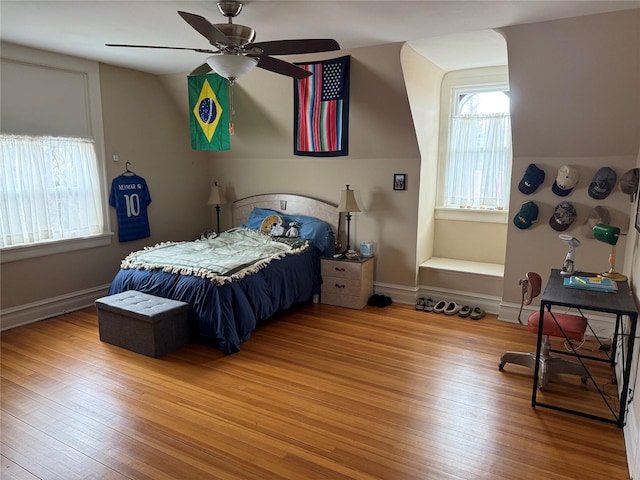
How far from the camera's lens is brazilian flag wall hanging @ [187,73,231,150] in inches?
179

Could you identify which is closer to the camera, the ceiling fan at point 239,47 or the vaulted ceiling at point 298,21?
the ceiling fan at point 239,47

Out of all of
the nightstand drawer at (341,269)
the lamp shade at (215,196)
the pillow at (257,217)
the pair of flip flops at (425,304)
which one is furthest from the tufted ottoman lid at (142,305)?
the pair of flip flops at (425,304)

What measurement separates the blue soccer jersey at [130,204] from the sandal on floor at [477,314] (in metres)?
3.76

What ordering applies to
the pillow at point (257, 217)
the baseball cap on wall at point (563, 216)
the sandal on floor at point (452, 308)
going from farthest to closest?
the pillow at point (257, 217)
the sandal on floor at point (452, 308)
the baseball cap on wall at point (563, 216)

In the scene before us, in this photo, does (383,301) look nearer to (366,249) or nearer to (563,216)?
(366,249)

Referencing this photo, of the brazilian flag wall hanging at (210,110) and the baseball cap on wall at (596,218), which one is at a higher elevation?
the brazilian flag wall hanging at (210,110)

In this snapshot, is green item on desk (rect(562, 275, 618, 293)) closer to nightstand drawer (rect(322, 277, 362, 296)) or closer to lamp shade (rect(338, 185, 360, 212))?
nightstand drawer (rect(322, 277, 362, 296))

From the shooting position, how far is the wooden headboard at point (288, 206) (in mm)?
4953

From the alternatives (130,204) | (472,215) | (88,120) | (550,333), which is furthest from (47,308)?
(472,215)

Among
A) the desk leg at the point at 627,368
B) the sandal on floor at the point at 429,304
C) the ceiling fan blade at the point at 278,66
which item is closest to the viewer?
the desk leg at the point at 627,368

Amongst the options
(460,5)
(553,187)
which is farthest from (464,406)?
(460,5)

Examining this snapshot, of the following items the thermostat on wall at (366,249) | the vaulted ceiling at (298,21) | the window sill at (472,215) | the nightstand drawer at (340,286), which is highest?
the vaulted ceiling at (298,21)

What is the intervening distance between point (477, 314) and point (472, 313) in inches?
1.9

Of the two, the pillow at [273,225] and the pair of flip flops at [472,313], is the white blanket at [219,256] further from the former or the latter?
the pair of flip flops at [472,313]
